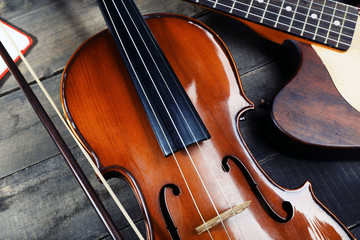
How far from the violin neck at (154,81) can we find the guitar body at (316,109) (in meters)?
0.27

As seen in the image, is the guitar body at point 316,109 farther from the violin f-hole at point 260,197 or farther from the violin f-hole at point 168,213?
the violin f-hole at point 168,213

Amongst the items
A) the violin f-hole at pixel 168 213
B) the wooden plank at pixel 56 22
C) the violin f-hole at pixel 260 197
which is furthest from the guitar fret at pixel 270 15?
the violin f-hole at pixel 168 213

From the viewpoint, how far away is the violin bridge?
53cm

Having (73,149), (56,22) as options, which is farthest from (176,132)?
(56,22)

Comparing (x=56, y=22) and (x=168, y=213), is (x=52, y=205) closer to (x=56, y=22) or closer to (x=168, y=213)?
(x=168, y=213)

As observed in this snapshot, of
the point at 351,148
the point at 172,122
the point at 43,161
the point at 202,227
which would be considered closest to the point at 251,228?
the point at 202,227

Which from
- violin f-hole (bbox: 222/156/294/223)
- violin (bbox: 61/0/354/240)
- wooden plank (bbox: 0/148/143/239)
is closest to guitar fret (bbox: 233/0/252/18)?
violin (bbox: 61/0/354/240)

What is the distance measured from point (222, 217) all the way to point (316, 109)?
1.34 feet

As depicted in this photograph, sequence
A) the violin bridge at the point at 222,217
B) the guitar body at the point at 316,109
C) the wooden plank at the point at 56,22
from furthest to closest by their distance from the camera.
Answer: the wooden plank at the point at 56,22 → the guitar body at the point at 316,109 → the violin bridge at the point at 222,217

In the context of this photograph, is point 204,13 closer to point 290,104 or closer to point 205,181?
point 290,104

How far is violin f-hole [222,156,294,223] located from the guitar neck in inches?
16.9

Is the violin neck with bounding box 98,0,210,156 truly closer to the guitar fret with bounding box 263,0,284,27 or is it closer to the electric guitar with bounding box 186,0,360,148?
the electric guitar with bounding box 186,0,360,148

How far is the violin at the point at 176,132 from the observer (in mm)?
560

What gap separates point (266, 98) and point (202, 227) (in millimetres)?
469
